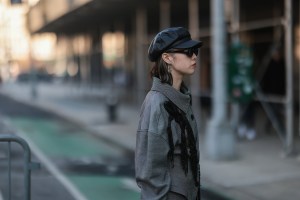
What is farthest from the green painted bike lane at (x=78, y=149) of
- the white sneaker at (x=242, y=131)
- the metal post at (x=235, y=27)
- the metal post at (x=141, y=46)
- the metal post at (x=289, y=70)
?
the metal post at (x=141, y=46)

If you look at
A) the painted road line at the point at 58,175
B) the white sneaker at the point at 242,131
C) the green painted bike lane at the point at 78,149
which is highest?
the white sneaker at the point at 242,131

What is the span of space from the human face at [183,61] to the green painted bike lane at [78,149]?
451 centimetres

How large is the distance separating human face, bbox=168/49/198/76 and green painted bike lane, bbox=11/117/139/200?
4.51 m

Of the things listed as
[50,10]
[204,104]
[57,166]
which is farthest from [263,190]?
[50,10]

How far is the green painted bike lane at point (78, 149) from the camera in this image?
24.9 ft

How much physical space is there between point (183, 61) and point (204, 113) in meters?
14.7

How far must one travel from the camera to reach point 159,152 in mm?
2783

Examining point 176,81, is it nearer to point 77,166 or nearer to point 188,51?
point 188,51

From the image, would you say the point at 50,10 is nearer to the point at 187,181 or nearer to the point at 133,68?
the point at 133,68

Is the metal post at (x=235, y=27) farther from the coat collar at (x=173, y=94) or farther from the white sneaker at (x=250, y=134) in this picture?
the coat collar at (x=173, y=94)

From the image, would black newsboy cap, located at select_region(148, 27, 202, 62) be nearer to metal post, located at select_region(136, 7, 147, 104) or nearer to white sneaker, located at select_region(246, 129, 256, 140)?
white sneaker, located at select_region(246, 129, 256, 140)

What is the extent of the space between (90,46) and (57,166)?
65.1 feet

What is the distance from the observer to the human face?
2912 mm

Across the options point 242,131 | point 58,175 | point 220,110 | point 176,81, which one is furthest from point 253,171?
point 176,81
